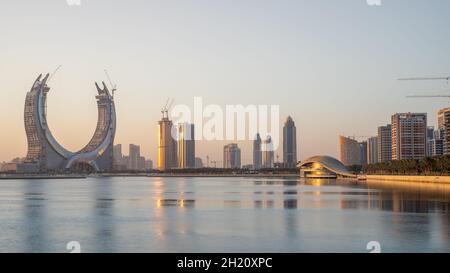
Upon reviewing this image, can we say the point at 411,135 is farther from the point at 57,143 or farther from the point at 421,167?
the point at 57,143

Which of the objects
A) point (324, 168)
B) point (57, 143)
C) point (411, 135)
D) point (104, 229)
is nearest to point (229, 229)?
point (104, 229)

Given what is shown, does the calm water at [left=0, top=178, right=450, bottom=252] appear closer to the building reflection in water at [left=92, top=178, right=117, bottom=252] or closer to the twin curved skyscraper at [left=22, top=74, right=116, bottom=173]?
the building reflection in water at [left=92, top=178, right=117, bottom=252]

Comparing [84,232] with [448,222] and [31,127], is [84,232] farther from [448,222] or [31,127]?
[31,127]

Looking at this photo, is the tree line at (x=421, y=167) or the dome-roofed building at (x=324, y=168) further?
the dome-roofed building at (x=324, y=168)

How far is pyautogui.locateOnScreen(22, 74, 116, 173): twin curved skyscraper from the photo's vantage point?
161375 millimetres

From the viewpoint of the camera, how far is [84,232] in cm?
2217

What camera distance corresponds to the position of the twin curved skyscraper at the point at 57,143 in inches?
6353

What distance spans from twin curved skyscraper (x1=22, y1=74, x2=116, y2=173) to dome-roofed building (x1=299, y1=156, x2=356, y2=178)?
219ft

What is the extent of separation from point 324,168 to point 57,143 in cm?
7983

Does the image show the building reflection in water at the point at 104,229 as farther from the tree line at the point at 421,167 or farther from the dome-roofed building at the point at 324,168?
the dome-roofed building at the point at 324,168

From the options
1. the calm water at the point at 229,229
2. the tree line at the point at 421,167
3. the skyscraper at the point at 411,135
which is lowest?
the calm water at the point at 229,229

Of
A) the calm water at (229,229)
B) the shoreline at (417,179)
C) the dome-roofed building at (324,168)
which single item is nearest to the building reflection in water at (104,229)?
the calm water at (229,229)

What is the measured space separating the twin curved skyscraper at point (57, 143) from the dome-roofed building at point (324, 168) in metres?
66.7
